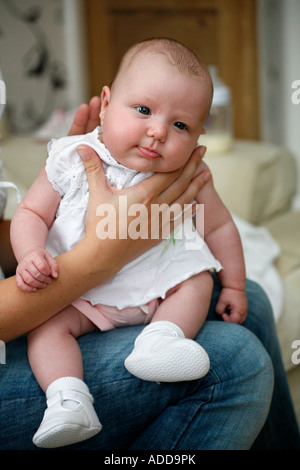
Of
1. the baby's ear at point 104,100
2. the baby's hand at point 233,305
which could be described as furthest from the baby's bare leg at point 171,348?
the baby's ear at point 104,100

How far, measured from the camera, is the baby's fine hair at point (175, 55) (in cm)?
92

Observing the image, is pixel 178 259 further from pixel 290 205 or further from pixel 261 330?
pixel 290 205

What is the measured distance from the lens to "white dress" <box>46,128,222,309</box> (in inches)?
37.5

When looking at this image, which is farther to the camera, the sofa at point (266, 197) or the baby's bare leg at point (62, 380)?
the sofa at point (266, 197)

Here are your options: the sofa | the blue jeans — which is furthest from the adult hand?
the sofa

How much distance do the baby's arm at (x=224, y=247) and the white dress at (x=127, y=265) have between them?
4cm

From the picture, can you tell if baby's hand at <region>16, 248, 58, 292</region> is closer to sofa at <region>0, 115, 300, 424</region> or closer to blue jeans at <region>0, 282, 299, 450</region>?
blue jeans at <region>0, 282, 299, 450</region>

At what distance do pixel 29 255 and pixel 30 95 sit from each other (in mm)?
2274

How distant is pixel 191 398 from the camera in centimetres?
90

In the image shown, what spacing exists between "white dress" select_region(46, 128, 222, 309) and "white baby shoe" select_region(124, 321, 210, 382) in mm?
166

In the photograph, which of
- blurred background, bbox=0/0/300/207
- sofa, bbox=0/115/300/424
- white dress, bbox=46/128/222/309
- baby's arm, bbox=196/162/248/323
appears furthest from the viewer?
blurred background, bbox=0/0/300/207

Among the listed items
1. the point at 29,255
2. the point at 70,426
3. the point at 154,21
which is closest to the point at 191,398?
the point at 70,426

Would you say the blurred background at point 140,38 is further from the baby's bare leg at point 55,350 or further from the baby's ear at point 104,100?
the baby's bare leg at point 55,350

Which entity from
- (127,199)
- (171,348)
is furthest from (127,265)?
(171,348)
